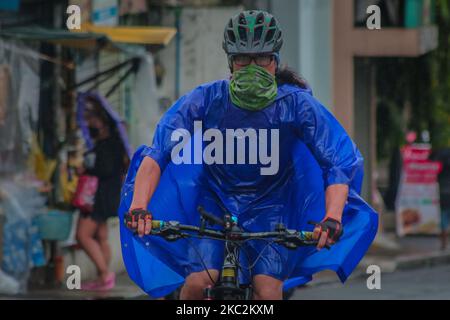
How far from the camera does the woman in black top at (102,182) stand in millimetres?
9750

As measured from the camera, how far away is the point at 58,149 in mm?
10945

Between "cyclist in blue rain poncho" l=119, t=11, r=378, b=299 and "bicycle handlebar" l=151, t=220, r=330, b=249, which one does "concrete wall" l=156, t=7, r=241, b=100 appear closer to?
"cyclist in blue rain poncho" l=119, t=11, r=378, b=299

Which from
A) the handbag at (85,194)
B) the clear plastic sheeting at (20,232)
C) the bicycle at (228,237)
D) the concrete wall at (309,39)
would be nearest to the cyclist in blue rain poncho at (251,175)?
the bicycle at (228,237)

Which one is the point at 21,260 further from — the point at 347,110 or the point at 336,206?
the point at 336,206

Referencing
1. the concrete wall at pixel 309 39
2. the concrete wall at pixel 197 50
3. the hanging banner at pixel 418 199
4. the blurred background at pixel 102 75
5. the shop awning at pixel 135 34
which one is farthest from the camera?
the hanging banner at pixel 418 199

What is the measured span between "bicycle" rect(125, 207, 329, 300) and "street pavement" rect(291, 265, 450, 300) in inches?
116

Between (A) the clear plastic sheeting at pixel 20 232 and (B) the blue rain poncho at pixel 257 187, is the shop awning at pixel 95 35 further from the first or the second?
(B) the blue rain poncho at pixel 257 187

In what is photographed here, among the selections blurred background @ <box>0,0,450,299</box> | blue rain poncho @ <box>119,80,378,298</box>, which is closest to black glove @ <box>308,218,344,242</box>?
blue rain poncho @ <box>119,80,378,298</box>

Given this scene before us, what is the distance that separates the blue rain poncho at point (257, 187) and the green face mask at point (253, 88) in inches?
2.4

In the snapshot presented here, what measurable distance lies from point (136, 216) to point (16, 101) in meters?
5.37

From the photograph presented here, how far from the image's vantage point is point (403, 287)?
11.0 meters

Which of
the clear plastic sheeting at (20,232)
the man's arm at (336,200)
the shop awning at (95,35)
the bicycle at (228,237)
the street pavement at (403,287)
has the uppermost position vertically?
the shop awning at (95,35)

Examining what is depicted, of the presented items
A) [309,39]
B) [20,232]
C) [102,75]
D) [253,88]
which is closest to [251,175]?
[253,88]

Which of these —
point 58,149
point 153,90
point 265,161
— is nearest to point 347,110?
point 153,90
